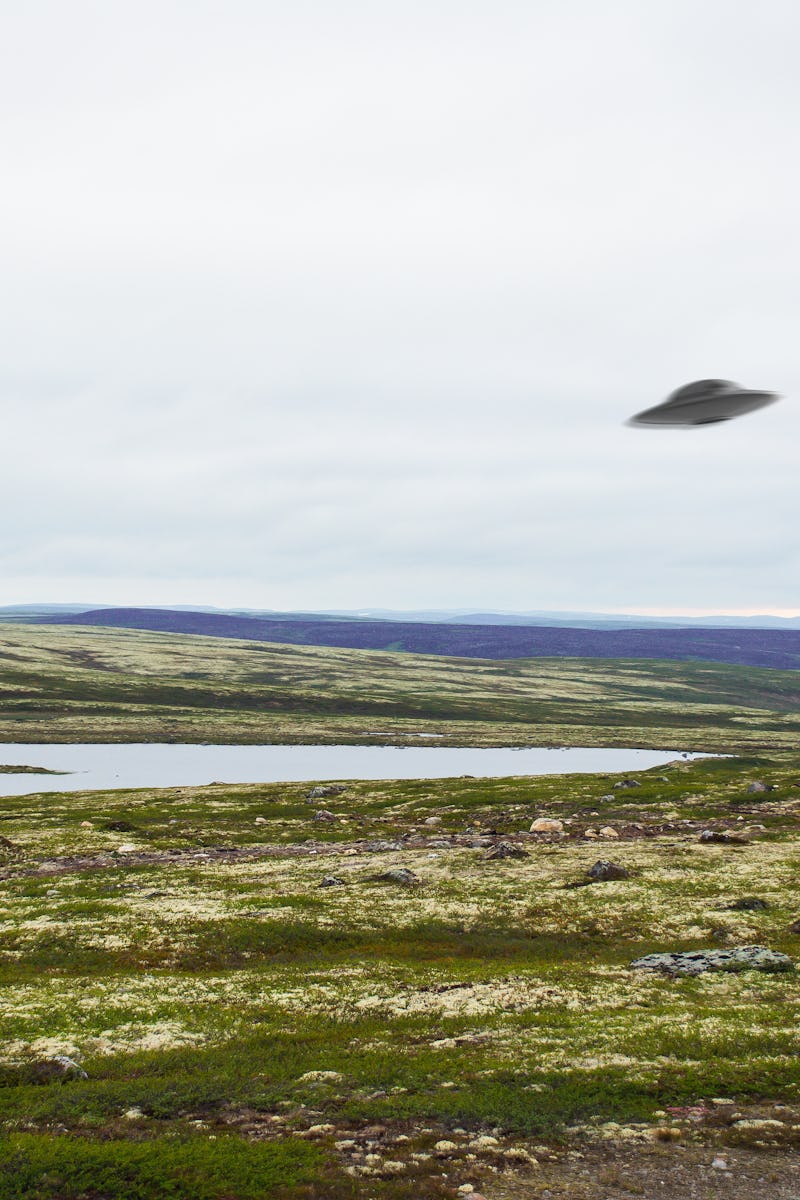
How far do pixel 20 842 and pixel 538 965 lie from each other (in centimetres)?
4743

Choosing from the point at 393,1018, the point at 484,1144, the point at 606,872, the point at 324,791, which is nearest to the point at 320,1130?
the point at 484,1144

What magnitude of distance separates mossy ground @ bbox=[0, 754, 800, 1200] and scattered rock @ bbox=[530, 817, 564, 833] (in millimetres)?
5321

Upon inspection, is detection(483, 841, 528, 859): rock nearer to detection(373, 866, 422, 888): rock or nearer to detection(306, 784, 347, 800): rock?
detection(373, 866, 422, 888): rock

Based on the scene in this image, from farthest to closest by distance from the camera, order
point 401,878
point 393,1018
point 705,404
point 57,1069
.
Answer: point 401,878
point 393,1018
point 57,1069
point 705,404

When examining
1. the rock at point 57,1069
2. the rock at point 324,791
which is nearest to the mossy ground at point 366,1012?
the rock at point 57,1069

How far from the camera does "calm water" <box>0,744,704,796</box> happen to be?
11612cm

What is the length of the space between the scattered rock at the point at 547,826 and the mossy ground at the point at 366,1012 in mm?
5321

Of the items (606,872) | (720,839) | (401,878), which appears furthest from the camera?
(720,839)

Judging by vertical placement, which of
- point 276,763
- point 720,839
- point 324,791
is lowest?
point 276,763

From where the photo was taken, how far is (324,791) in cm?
8862

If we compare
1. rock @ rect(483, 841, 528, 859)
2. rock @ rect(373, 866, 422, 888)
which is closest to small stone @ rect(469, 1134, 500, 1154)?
rock @ rect(373, 866, 422, 888)

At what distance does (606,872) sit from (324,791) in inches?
1892

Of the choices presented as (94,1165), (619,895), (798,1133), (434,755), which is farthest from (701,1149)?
(434,755)

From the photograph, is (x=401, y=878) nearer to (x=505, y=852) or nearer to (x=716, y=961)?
(x=505, y=852)
